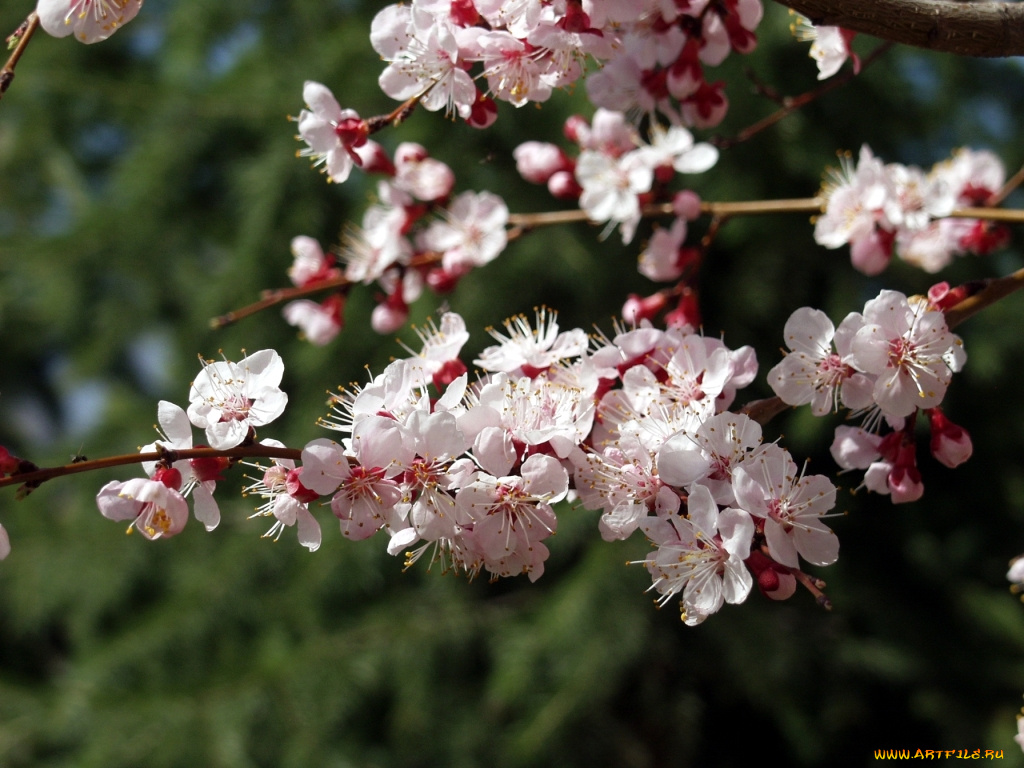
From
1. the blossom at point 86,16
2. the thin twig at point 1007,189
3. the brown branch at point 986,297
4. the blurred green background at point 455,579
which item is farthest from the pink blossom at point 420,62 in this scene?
the blurred green background at point 455,579

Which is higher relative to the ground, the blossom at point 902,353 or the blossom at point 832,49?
the blossom at point 832,49

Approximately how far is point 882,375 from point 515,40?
36cm

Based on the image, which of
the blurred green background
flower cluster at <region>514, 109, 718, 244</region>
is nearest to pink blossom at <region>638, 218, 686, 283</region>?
flower cluster at <region>514, 109, 718, 244</region>

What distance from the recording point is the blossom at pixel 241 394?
56 cm

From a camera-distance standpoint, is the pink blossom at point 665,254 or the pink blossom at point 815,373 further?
the pink blossom at point 665,254

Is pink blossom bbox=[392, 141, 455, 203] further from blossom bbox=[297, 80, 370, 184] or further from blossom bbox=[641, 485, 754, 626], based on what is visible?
blossom bbox=[641, 485, 754, 626]

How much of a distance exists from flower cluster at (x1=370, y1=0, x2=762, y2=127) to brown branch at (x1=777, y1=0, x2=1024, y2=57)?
0.15 m

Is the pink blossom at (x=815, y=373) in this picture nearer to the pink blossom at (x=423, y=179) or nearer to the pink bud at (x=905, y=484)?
the pink bud at (x=905, y=484)

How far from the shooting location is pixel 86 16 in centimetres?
59

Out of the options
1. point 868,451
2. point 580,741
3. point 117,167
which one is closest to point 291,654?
point 580,741

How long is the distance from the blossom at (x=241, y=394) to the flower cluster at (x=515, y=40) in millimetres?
245

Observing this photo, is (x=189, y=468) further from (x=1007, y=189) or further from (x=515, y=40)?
(x=1007, y=189)

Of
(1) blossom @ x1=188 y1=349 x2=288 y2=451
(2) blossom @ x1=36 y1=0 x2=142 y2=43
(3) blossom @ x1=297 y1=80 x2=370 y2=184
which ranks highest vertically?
(2) blossom @ x1=36 y1=0 x2=142 y2=43

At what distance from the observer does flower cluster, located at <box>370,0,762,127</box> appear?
2.04ft
